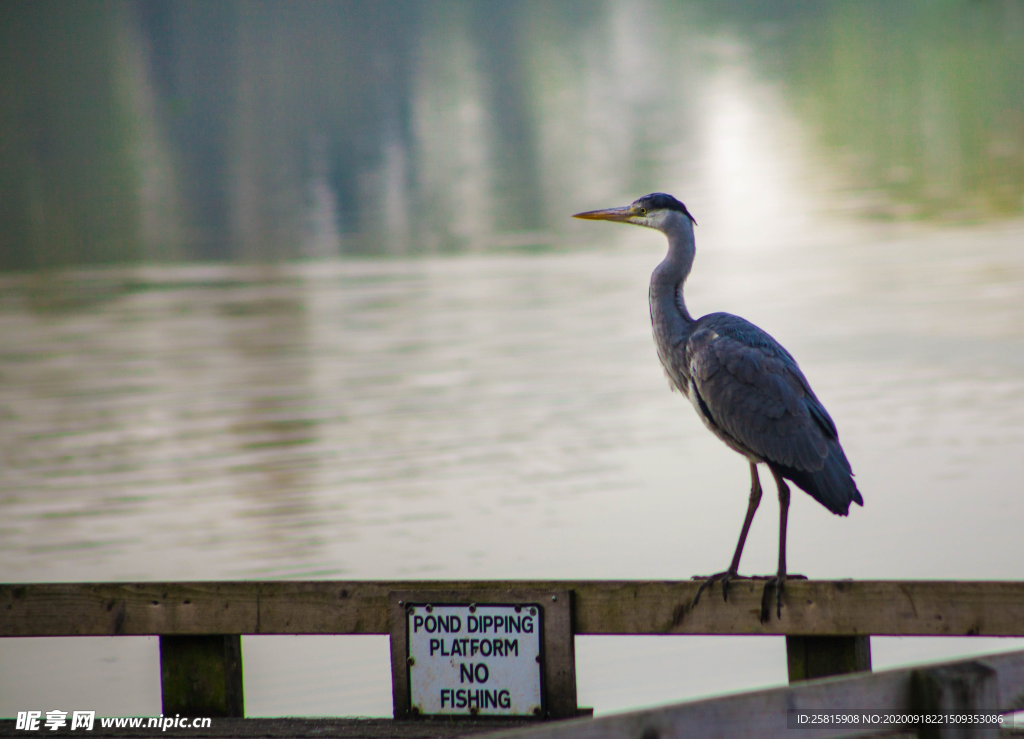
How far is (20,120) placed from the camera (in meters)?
35.6

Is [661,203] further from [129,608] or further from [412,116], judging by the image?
[412,116]

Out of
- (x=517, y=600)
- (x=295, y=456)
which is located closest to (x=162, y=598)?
(x=517, y=600)

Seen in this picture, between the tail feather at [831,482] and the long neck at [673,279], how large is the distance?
0.59m

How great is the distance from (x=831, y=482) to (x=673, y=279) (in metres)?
0.79

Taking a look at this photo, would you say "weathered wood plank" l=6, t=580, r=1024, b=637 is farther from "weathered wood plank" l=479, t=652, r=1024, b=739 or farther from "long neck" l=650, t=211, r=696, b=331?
"long neck" l=650, t=211, r=696, b=331

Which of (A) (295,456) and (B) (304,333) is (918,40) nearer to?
(B) (304,333)

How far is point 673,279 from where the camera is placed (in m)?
3.72

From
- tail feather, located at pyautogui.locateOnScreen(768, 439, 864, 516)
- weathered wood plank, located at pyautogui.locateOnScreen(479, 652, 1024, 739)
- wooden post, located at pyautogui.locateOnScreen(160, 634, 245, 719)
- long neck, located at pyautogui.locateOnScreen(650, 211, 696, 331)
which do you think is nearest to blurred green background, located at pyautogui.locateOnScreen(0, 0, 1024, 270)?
long neck, located at pyautogui.locateOnScreen(650, 211, 696, 331)

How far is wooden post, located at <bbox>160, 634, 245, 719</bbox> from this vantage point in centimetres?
293

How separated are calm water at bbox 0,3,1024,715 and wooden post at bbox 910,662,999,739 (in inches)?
104

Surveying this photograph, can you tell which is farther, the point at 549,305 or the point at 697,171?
the point at 697,171

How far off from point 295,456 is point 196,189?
1787 cm

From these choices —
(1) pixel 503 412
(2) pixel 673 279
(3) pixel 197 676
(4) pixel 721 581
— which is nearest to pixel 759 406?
(2) pixel 673 279

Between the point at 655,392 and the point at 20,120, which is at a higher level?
the point at 20,120
